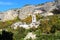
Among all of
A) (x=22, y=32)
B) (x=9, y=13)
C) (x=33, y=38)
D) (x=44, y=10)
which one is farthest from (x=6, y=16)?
(x=33, y=38)

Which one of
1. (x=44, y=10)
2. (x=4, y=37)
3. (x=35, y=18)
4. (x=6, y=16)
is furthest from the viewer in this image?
(x=6, y=16)

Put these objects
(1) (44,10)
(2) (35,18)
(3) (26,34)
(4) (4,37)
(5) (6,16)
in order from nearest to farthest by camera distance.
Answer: (4) (4,37) → (3) (26,34) → (2) (35,18) → (1) (44,10) → (5) (6,16)

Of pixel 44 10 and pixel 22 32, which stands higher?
pixel 44 10

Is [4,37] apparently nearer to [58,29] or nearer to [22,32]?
[22,32]

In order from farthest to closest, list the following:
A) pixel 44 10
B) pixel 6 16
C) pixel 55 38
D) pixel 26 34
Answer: pixel 6 16, pixel 44 10, pixel 26 34, pixel 55 38

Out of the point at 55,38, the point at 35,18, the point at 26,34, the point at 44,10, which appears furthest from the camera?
the point at 44,10

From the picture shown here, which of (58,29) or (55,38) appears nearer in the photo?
(55,38)

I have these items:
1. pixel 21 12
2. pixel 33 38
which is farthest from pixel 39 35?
pixel 21 12

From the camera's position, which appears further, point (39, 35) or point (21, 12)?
point (21, 12)

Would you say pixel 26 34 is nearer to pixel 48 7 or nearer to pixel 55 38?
pixel 55 38
